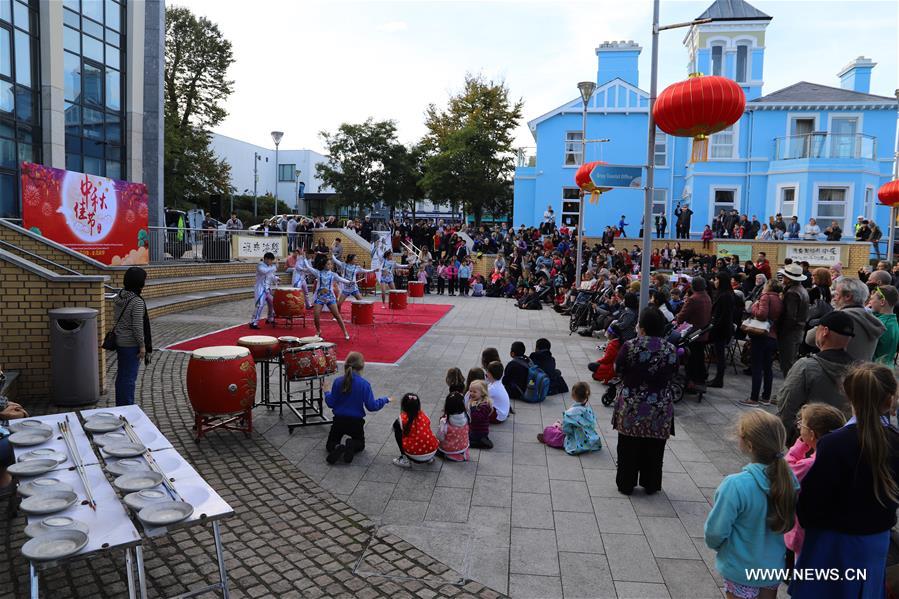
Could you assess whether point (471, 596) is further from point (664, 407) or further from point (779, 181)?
point (779, 181)

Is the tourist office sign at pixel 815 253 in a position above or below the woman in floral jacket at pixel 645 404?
above

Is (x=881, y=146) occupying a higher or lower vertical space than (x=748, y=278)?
higher

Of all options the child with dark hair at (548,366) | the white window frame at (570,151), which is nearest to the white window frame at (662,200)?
the white window frame at (570,151)

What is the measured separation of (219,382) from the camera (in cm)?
646

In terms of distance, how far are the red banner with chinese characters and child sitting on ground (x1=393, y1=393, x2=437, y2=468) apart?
38.8ft

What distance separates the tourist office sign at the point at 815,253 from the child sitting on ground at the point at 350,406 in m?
23.1

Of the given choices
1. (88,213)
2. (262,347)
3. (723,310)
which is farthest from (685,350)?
(88,213)

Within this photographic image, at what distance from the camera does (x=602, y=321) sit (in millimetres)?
14734

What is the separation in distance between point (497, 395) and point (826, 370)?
398cm

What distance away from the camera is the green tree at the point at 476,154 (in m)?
35.1

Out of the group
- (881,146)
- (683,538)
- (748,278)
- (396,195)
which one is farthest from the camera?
(396,195)

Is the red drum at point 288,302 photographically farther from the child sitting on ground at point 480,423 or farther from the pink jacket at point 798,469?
the pink jacket at point 798,469

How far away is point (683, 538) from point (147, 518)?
3.92 m

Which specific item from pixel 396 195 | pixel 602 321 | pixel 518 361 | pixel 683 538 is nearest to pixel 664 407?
pixel 683 538
